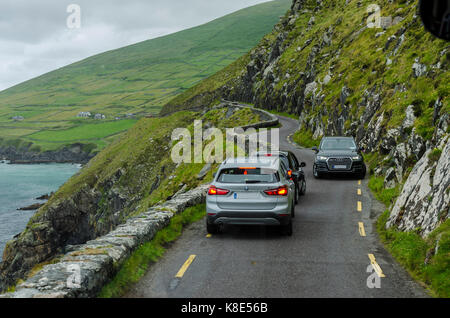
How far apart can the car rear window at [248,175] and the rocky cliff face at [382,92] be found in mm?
3500

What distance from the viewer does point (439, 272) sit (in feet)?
24.2

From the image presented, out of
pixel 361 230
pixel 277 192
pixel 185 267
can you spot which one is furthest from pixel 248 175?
pixel 361 230

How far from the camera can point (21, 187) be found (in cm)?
9631

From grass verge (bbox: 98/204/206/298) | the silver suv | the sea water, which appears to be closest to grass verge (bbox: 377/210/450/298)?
the silver suv

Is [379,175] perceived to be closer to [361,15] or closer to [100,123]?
[361,15]

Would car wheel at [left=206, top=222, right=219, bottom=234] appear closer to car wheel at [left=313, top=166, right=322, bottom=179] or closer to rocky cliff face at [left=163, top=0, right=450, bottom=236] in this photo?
rocky cliff face at [left=163, top=0, right=450, bottom=236]

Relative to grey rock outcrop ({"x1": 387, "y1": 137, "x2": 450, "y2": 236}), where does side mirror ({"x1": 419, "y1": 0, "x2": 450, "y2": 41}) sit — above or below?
above

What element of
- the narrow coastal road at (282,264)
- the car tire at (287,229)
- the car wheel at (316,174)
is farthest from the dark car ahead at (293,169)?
the car wheel at (316,174)

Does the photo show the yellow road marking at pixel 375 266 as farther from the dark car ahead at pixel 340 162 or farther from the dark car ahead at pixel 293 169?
the dark car ahead at pixel 340 162

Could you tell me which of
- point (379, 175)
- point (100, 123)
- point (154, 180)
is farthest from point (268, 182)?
point (100, 123)

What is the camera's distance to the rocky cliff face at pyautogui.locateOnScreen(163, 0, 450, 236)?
36.8 feet

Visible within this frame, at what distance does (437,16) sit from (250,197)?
23.5 ft

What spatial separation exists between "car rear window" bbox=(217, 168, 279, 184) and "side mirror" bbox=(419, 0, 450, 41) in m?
7.08

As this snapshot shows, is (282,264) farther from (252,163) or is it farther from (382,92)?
(382,92)
